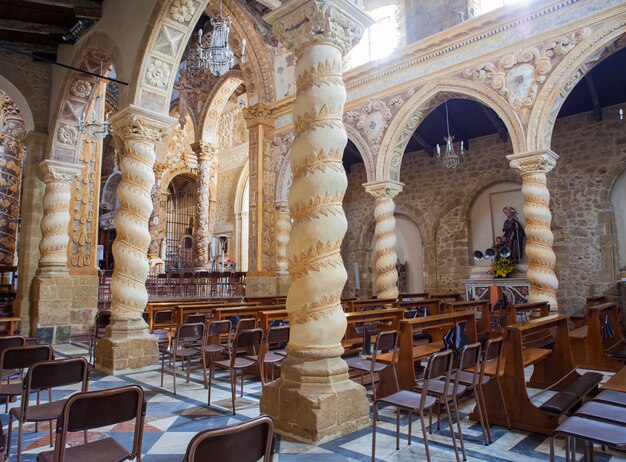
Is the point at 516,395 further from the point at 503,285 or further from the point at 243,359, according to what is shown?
the point at 503,285

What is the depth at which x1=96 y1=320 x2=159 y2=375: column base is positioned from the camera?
6.39 meters

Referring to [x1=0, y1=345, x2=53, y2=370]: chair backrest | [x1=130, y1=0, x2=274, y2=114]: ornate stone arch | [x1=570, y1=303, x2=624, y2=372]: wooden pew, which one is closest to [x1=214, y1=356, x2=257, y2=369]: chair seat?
[x1=0, y1=345, x2=53, y2=370]: chair backrest

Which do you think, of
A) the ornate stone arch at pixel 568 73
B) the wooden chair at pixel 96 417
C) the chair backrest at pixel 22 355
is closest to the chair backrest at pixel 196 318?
the chair backrest at pixel 22 355

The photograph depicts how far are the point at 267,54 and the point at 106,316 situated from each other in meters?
8.91

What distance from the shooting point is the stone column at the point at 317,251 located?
3.74 meters

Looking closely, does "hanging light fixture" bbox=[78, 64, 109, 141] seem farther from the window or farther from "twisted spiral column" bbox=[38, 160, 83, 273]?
the window

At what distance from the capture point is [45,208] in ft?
32.2

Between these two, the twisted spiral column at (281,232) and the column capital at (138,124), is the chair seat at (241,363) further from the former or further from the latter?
the twisted spiral column at (281,232)

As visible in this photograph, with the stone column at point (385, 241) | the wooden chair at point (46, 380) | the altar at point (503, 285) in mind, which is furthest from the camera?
the altar at point (503, 285)

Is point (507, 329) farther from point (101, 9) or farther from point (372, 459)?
point (101, 9)

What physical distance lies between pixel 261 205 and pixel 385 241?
384 centimetres

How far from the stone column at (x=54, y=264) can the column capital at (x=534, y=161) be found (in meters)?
9.21

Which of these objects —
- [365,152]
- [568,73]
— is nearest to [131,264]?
[365,152]

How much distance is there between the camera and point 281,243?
12602 mm
